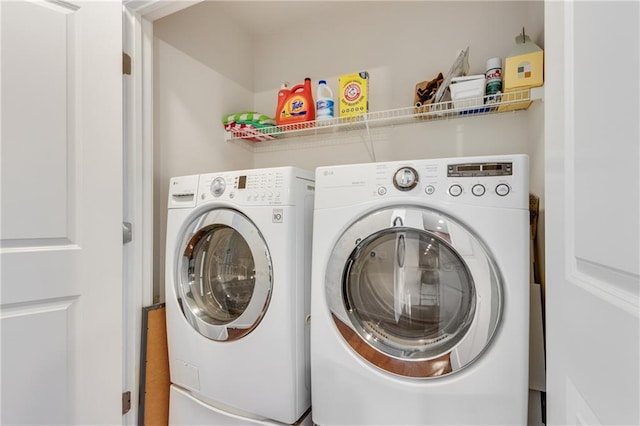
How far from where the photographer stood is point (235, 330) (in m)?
1.18

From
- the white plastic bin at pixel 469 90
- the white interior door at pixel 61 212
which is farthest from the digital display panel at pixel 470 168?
the white interior door at pixel 61 212

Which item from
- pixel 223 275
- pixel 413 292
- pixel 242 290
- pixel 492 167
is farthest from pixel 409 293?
pixel 223 275

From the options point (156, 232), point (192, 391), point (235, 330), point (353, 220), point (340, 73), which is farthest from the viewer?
point (340, 73)

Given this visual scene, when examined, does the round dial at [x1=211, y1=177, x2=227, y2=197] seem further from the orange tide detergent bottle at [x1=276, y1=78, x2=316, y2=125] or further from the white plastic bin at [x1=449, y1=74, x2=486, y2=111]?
the white plastic bin at [x1=449, y1=74, x2=486, y2=111]

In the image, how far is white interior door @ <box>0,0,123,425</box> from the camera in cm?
94

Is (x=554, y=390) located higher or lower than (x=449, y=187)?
lower

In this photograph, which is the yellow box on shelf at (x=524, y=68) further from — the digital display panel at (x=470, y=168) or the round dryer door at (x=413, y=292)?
the round dryer door at (x=413, y=292)

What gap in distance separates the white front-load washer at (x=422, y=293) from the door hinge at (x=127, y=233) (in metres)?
0.84

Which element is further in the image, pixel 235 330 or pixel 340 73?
pixel 340 73

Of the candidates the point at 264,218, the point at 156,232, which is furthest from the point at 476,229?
the point at 156,232

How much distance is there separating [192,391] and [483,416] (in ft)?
3.73

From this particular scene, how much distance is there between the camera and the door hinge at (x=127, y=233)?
1292 millimetres

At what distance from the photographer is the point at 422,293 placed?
1.05 metres

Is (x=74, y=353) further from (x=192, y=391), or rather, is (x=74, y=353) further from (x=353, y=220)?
(x=353, y=220)
